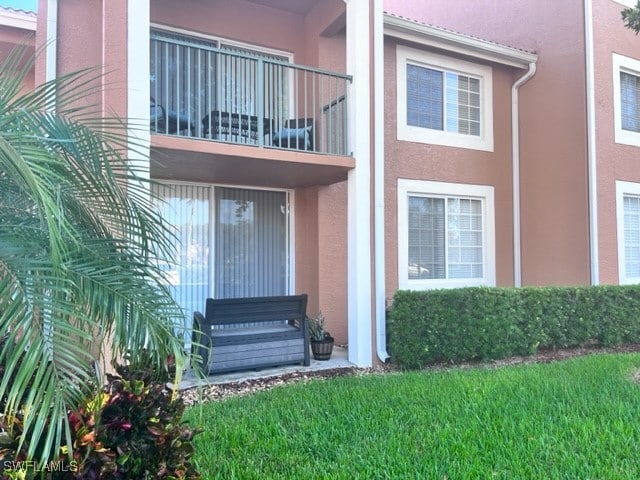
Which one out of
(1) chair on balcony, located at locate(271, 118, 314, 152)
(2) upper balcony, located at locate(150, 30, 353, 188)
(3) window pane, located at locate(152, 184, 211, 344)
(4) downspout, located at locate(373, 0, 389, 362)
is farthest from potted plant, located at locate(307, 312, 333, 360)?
(1) chair on balcony, located at locate(271, 118, 314, 152)

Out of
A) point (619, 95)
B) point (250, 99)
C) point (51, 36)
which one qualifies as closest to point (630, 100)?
point (619, 95)

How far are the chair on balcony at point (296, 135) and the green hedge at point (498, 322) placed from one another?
304 cm

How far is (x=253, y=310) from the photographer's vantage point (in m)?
6.75

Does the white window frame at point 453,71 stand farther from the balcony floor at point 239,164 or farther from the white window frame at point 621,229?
the white window frame at point 621,229

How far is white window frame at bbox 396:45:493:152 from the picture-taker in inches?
356

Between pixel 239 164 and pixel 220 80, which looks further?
pixel 220 80

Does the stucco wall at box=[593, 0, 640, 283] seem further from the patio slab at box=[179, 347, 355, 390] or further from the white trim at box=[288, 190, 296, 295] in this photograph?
the white trim at box=[288, 190, 296, 295]

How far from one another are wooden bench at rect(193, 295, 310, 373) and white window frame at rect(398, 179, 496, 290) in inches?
108

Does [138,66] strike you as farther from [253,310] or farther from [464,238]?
[464,238]

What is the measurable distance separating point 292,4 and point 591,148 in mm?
6735

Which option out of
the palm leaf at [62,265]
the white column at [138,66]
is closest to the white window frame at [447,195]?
the white column at [138,66]

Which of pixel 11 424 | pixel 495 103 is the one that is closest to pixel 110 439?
pixel 11 424

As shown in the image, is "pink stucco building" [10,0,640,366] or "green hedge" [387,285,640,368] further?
"green hedge" [387,285,640,368]

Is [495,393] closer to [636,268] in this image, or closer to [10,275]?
[10,275]
